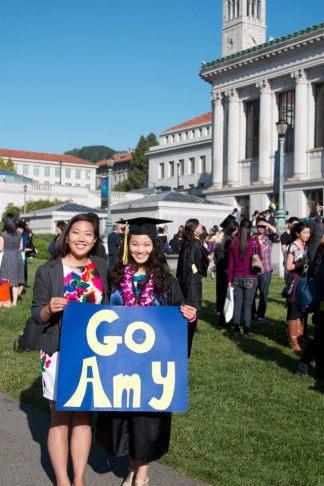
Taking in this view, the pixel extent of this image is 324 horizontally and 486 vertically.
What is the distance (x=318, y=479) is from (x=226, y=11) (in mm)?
63045

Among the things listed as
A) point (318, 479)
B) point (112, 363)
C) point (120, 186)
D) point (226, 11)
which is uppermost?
point (226, 11)

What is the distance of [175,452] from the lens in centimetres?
562

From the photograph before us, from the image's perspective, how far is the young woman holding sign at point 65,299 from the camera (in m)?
4.41

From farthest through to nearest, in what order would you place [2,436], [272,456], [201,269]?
[201,269] < [2,436] < [272,456]

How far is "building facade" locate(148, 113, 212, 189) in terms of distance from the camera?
98.2m

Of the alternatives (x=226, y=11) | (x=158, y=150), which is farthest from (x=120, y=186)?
(x=226, y=11)

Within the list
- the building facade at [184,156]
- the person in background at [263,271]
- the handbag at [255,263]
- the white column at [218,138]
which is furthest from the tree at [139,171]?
the handbag at [255,263]

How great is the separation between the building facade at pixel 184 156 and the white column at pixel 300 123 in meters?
42.8

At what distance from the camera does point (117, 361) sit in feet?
13.8

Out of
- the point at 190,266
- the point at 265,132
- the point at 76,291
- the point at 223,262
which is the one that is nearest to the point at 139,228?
the point at 76,291

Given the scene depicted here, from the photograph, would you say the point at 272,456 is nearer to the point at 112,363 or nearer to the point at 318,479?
the point at 318,479

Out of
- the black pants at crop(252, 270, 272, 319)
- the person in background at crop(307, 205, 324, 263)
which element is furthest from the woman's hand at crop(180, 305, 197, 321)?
the black pants at crop(252, 270, 272, 319)

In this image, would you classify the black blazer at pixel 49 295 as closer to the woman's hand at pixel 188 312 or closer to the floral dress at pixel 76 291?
the floral dress at pixel 76 291

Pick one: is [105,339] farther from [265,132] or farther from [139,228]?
[265,132]
